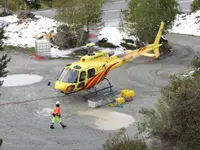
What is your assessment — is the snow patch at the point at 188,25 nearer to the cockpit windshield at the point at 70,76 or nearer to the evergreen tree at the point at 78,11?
the evergreen tree at the point at 78,11

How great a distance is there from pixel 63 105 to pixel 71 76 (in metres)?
1.58

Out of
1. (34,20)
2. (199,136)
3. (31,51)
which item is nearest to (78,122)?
(199,136)

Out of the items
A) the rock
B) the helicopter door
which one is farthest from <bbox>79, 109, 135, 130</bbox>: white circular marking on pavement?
the rock

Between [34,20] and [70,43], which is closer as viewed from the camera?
[70,43]

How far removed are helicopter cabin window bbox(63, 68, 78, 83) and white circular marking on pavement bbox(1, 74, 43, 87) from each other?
14.1 ft

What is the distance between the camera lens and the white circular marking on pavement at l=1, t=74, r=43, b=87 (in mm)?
24391

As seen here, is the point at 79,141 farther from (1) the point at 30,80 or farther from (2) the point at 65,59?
(2) the point at 65,59

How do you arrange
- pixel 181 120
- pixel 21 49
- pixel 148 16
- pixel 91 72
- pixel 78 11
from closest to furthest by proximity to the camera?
pixel 181 120 < pixel 91 72 < pixel 148 16 < pixel 78 11 < pixel 21 49

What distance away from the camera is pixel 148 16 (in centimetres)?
3072

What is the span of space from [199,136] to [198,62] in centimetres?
617

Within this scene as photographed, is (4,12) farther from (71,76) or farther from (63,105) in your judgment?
(63,105)

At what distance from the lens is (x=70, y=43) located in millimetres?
32750

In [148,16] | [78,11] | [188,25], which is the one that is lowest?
[188,25]

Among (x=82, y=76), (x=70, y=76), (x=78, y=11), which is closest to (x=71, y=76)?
(x=70, y=76)
